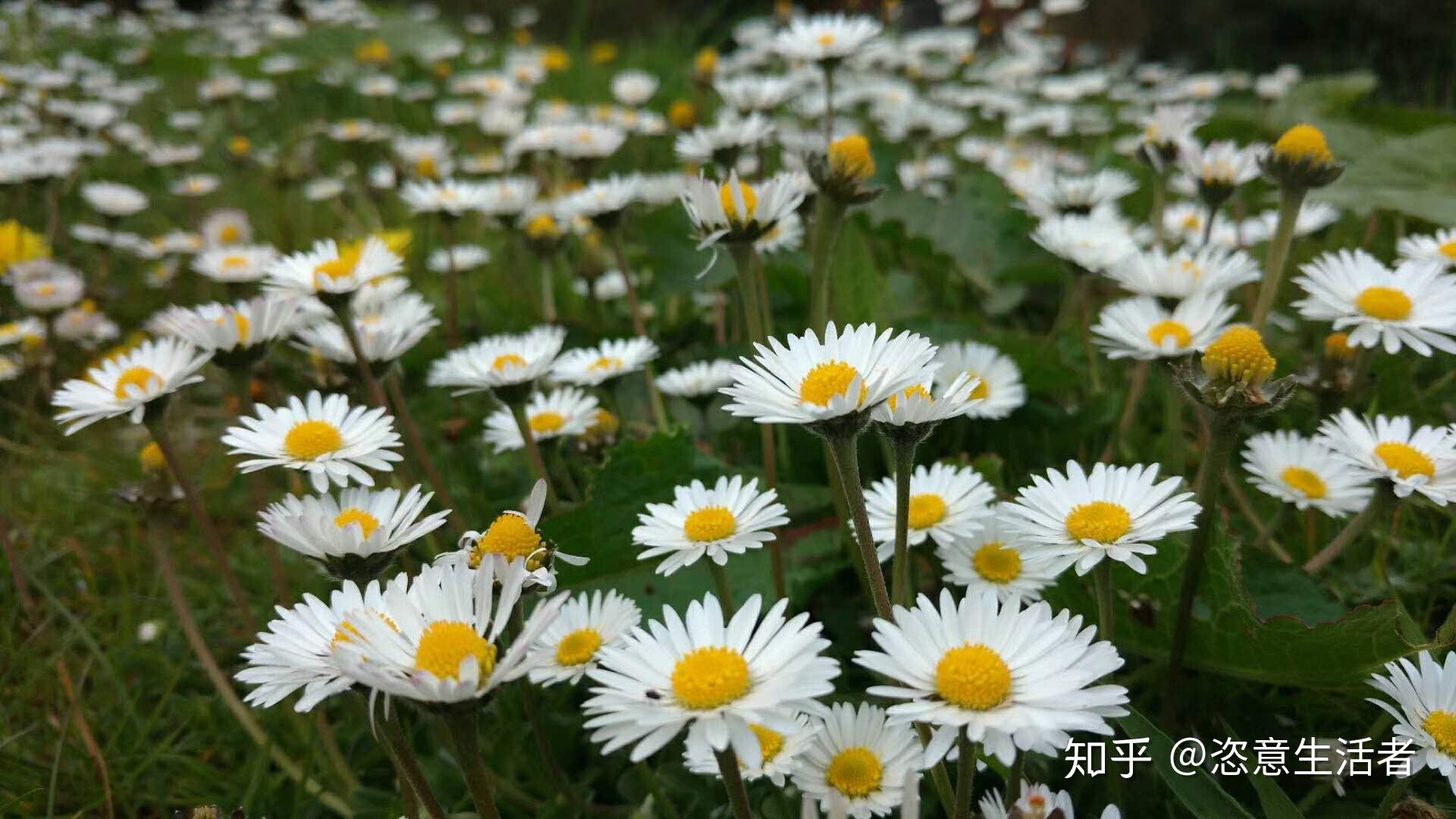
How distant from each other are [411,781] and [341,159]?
4190 millimetres

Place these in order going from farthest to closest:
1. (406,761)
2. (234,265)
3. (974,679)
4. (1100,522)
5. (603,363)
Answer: (234,265) < (603,363) < (1100,522) < (406,761) < (974,679)

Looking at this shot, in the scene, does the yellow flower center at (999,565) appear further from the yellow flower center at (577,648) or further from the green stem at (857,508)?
the yellow flower center at (577,648)

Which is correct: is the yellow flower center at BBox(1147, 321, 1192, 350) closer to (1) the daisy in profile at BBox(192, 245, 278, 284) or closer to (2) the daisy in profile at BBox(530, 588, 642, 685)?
(2) the daisy in profile at BBox(530, 588, 642, 685)

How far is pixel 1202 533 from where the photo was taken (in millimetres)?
1258

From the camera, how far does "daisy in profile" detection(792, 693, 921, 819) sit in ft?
3.38

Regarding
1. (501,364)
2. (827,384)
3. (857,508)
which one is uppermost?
(827,384)

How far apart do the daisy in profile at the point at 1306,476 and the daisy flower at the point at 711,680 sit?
3.05 ft

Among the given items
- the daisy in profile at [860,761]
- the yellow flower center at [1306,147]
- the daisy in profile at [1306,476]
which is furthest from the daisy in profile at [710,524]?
the yellow flower center at [1306,147]

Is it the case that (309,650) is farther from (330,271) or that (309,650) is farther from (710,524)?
(330,271)

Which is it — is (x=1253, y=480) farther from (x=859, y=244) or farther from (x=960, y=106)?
(x=960, y=106)

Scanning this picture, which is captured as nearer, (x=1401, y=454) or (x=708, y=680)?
(x=708, y=680)

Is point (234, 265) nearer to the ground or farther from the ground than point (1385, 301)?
nearer to the ground

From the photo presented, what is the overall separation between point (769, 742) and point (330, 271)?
3.37 feet

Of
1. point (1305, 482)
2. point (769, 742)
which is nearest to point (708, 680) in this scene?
point (769, 742)
